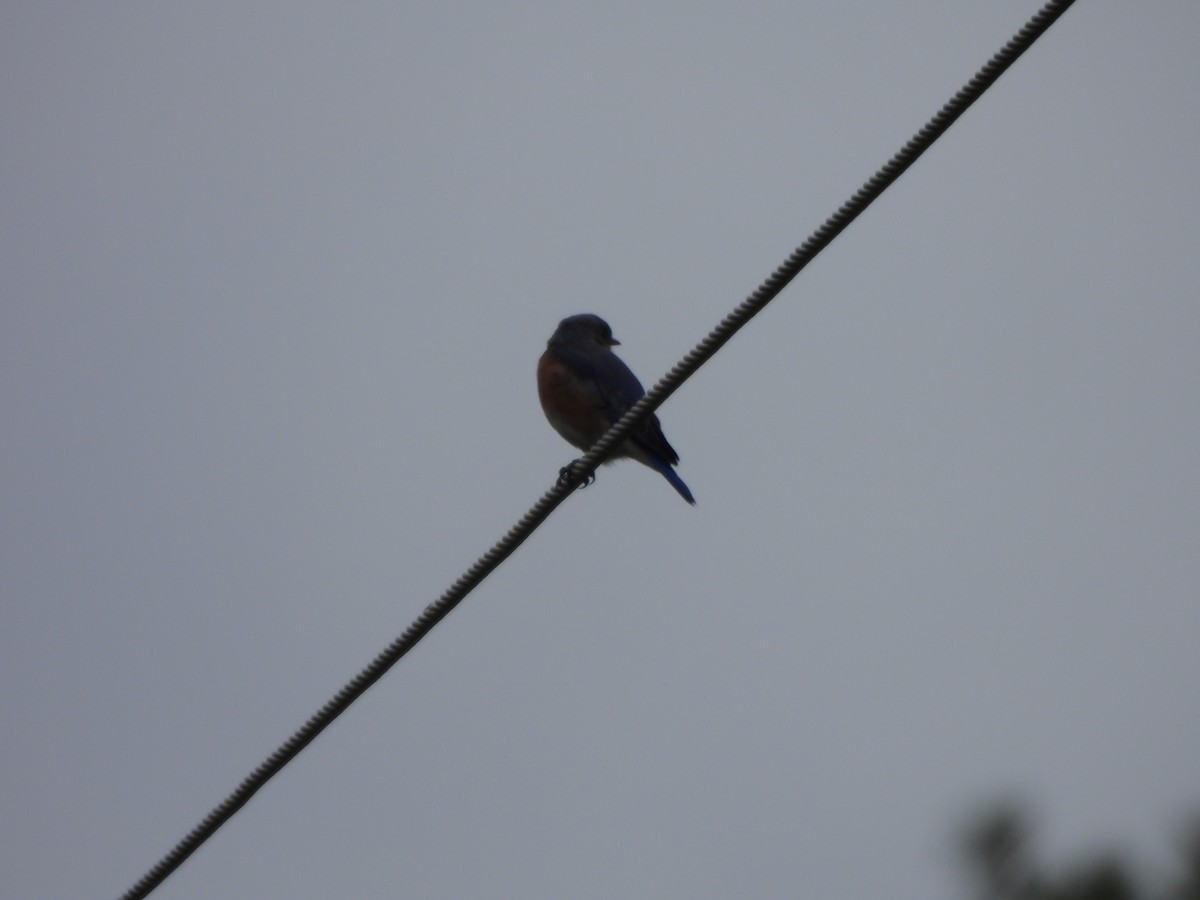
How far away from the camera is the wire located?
3.35 m

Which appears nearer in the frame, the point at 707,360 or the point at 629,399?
the point at 707,360

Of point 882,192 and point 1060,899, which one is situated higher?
point 882,192

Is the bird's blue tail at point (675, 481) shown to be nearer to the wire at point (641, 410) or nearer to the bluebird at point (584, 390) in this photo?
the bluebird at point (584, 390)

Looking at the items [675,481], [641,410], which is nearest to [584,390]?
[675,481]

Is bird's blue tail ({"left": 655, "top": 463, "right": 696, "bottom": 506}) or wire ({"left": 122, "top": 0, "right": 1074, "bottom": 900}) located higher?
bird's blue tail ({"left": 655, "top": 463, "right": 696, "bottom": 506})

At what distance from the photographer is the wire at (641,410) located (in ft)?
11.0

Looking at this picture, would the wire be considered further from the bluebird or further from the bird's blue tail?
the bluebird

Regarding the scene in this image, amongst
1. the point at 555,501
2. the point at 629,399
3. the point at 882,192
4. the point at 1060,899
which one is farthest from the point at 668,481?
the point at 1060,899

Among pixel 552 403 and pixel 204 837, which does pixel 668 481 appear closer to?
pixel 552 403

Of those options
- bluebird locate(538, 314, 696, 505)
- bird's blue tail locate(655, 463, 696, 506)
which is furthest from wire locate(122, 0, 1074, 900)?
bluebird locate(538, 314, 696, 505)

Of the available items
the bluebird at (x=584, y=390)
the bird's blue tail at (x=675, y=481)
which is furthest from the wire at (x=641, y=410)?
the bluebird at (x=584, y=390)

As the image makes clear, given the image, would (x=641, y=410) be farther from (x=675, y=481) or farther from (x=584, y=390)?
(x=584, y=390)

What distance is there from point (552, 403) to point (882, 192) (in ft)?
13.9

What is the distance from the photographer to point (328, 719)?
401 cm
